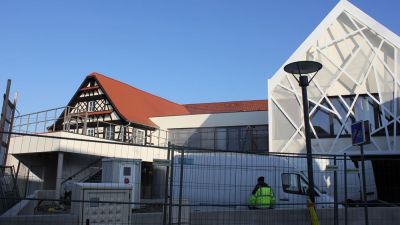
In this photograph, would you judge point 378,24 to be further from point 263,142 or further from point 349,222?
point 349,222

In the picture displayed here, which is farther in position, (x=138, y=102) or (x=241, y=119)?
(x=138, y=102)

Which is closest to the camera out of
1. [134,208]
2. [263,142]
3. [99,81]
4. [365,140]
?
[365,140]

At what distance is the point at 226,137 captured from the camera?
32.6 meters

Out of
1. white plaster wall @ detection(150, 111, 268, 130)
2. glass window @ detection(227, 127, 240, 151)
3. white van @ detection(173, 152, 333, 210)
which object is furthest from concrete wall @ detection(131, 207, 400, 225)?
white plaster wall @ detection(150, 111, 268, 130)

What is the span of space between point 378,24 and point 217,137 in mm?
13101

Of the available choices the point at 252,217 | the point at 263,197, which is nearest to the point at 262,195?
the point at 263,197

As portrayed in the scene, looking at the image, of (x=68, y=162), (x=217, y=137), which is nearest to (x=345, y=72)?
(x=217, y=137)

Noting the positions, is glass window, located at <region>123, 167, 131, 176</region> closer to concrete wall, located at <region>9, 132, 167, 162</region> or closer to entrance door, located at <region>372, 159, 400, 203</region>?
concrete wall, located at <region>9, 132, 167, 162</region>

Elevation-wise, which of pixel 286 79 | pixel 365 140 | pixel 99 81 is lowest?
pixel 365 140

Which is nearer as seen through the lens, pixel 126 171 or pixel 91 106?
pixel 126 171

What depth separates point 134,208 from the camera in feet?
37.4

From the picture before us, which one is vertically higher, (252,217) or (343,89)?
(343,89)

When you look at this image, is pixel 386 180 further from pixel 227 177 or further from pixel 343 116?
pixel 227 177

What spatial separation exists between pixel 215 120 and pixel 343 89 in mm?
10639
